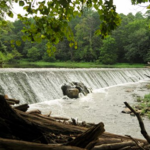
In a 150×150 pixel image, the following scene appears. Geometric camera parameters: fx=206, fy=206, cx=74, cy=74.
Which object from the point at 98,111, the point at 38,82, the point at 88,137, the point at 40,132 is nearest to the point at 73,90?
the point at 38,82

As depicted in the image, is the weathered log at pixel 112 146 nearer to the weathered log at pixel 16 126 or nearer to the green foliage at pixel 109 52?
the weathered log at pixel 16 126

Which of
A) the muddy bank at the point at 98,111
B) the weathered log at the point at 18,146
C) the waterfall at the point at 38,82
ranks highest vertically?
the weathered log at the point at 18,146

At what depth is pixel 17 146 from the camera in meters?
1.75

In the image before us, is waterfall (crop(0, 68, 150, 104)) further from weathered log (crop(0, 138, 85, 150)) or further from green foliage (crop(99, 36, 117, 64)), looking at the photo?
green foliage (crop(99, 36, 117, 64))

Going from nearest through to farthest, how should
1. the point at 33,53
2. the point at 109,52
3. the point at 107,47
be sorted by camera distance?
the point at 109,52, the point at 107,47, the point at 33,53

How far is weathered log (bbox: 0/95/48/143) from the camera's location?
2328 mm

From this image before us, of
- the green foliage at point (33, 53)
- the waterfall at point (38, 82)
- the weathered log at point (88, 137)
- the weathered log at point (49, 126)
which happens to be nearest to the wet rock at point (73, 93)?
the waterfall at point (38, 82)

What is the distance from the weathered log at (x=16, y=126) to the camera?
7.64 feet

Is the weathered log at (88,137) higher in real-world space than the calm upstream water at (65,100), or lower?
higher

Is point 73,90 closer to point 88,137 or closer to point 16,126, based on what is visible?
point 16,126

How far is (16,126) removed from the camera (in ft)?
7.96

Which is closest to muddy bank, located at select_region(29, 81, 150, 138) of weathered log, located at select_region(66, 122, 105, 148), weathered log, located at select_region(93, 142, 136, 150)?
weathered log, located at select_region(93, 142, 136, 150)

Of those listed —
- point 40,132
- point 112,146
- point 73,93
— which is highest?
point 40,132

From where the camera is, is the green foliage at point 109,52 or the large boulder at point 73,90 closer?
the large boulder at point 73,90
